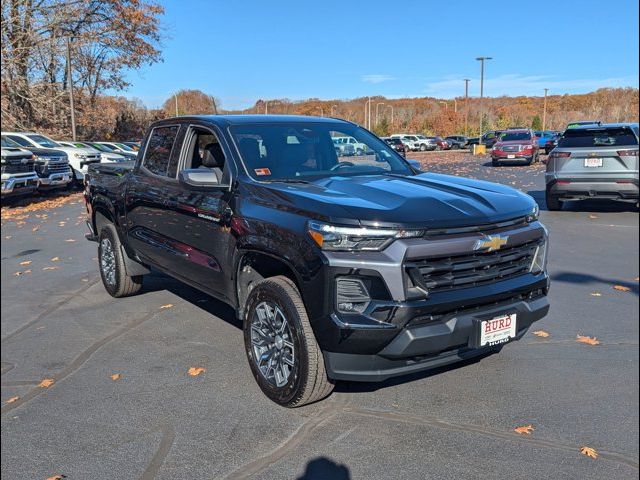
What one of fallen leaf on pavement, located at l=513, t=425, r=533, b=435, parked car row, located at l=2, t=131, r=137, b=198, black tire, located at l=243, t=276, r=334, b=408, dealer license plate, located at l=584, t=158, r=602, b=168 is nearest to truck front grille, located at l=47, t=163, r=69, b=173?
parked car row, located at l=2, t=131, r=137, b=198

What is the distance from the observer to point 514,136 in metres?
27.2

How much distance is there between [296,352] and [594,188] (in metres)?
9.04

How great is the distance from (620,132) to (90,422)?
1041 cm

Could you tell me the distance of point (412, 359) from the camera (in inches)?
134

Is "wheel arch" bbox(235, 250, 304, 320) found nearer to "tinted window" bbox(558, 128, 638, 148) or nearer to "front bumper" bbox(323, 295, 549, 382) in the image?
"front bumper" bbox(323, 295, 549, 382)

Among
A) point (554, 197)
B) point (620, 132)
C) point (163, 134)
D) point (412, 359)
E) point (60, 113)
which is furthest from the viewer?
point (60, 113)

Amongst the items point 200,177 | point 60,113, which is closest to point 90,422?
point 200,177

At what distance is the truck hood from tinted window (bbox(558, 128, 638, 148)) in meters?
7.72

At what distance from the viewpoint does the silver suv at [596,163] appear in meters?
10.5

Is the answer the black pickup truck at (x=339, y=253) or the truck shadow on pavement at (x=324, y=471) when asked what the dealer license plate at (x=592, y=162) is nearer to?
the black pickup truck at (x=339, y=253)

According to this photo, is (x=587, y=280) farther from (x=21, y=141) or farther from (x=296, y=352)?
(x=21, y=141)

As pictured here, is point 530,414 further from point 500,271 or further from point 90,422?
point 90,422

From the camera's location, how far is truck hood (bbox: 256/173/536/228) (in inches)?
132

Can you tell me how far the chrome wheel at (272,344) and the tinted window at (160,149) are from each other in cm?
Result: 197
